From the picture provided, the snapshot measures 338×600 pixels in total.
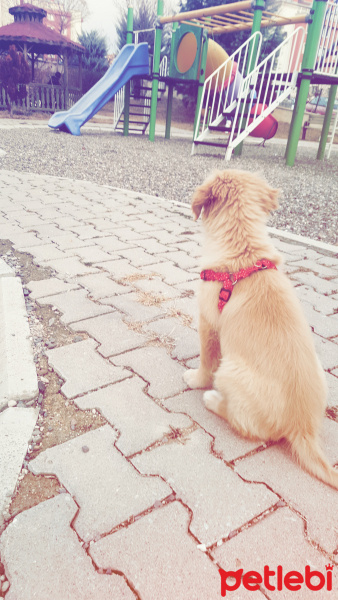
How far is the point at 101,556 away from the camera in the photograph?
4.71ft

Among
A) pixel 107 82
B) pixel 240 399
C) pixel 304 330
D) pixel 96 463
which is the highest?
pixel 107 82

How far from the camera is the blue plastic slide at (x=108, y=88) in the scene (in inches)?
524

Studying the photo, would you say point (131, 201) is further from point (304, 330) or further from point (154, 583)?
point (154, 583)

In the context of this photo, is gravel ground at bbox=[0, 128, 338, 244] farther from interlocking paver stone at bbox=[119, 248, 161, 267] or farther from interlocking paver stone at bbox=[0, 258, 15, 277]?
interlocking paver stone at bbox=[0, 258, 15, 277]

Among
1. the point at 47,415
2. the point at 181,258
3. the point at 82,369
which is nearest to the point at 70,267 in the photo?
the point at 181,258

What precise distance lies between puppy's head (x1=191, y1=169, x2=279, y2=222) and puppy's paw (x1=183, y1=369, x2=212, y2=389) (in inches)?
32.8

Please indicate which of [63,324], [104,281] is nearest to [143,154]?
[104,281]

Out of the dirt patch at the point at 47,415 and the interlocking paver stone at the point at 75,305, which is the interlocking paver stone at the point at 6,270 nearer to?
the dirt patch at the point at 47,415

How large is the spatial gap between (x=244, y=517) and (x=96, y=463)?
63 centimetres

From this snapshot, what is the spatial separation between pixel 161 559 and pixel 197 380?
3.27 ft

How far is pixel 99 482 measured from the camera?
5.65 feet

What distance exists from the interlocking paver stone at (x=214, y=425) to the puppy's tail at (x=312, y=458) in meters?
0.21

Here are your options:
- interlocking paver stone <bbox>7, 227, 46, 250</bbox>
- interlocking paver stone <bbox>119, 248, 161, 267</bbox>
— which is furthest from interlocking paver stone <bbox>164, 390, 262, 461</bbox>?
interlocking paver stone <bbox>7, 227, 46, 250</bbox>

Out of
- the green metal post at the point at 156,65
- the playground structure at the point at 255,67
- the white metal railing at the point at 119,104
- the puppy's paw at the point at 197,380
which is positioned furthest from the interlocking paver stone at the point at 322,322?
the white metal railing at the point at 119,104
